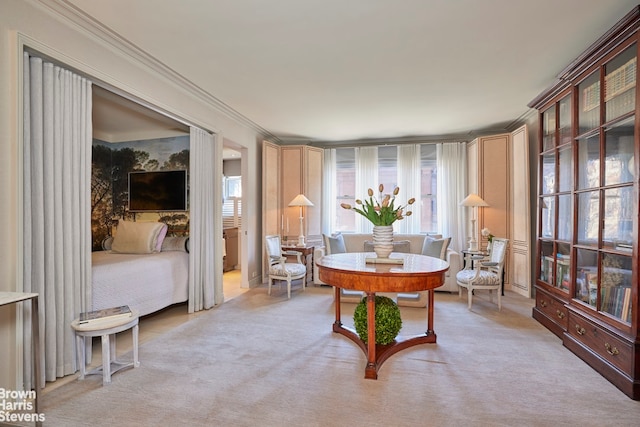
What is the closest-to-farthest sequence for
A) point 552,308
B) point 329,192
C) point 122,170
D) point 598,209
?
1. point 598,209
2. point 552,308
3. point 122,170
4. point 329,192

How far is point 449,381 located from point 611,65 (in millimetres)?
2756

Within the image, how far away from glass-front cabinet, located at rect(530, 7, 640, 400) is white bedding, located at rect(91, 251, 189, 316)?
4.20 meters

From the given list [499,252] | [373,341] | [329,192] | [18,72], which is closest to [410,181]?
[329,192]

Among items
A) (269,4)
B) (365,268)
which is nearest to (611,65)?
(365,268)

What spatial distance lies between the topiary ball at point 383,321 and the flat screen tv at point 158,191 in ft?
11.4

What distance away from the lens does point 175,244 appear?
14.3 feet

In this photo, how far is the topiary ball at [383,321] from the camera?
8.84 ft

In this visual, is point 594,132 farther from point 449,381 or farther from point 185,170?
point 185,170

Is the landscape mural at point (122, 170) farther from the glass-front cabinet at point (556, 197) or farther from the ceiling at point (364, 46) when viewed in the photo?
the glass-front cabinet at point (556, 197)

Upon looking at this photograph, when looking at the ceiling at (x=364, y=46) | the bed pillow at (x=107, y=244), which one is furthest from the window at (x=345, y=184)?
the bed pillow at (x=107, y=244)

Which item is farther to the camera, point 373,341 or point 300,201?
point 300,201

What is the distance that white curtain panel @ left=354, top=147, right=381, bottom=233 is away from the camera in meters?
6.30

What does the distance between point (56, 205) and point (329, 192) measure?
472 centimetres

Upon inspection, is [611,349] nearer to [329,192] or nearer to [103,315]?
[103,315]
